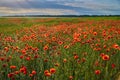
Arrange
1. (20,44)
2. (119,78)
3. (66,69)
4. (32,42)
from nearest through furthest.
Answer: (119,78)
(66,69)
(20,44)
(32,42)

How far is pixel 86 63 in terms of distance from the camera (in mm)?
6227

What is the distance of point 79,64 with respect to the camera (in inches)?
236

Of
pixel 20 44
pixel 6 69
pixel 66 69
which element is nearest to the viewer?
pixel 66 69

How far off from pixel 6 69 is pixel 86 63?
1798 millimetres

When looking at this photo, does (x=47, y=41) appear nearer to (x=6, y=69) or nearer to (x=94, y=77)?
(x=6, y=69)

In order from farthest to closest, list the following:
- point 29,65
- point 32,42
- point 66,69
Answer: point 32,42
point 29,65
point 66,69

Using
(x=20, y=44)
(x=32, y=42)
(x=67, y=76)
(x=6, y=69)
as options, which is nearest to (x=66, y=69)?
(x=67, y=76)

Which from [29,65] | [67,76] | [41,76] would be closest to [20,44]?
[29,65]

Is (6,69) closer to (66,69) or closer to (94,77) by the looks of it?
A: (66,69)

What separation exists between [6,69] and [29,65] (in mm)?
641

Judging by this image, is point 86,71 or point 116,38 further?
point 116,38

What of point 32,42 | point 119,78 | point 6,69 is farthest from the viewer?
point 32,42

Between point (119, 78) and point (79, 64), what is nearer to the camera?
point (119, 78)

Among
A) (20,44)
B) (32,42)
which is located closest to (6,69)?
(20,44)
